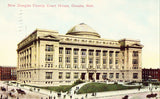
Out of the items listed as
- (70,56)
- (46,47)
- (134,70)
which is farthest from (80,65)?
(134,70)

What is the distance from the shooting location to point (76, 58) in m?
83.4

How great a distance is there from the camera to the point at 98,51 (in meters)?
88.8

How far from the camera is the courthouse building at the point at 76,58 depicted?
71.2 metres

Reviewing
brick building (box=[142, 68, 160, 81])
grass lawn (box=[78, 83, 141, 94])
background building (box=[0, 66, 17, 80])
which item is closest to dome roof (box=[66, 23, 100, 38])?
grass lawn (box=[78, 83, 141, 94])

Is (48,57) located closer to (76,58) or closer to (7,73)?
(76,58)

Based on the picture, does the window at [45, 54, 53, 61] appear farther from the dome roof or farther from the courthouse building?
the dome roof

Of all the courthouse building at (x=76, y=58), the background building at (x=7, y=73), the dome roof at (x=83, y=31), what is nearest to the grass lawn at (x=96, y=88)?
the courthouse building at (x=76, y=58)

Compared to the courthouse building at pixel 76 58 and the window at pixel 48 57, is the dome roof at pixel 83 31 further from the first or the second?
the window at pixel 48 57

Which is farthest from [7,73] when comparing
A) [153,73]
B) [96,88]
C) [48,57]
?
[153,73]

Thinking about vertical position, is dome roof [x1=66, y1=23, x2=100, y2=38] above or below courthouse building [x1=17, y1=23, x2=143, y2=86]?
above

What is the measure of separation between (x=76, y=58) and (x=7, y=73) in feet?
158

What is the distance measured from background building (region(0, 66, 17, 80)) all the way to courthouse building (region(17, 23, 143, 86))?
13.7 metres

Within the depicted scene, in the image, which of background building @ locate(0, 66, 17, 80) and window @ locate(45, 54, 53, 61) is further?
background building @ locate(0, 66, 17, 80)

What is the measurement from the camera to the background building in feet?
344
